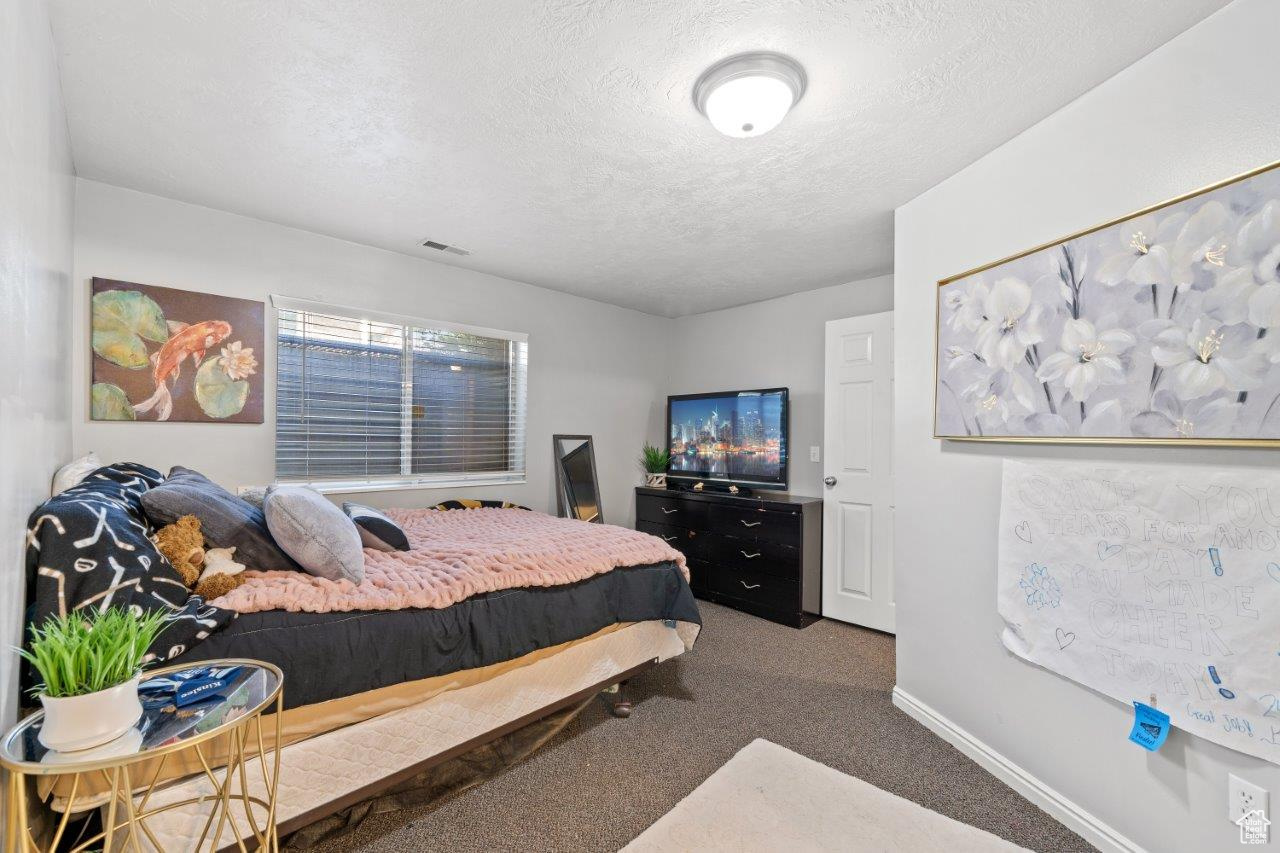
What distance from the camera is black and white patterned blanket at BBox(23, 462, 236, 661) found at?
131 cm

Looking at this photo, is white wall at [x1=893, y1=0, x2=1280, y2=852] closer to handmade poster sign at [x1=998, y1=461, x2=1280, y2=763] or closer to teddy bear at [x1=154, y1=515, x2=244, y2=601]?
handmade poster sign at [x1=998, y1=461, x2=1280, y2=763]

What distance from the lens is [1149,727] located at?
4.98 feet

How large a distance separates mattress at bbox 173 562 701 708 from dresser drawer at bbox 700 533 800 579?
1608 mm

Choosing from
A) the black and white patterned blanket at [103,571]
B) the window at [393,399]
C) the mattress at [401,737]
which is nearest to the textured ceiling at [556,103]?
the window at [393,399]

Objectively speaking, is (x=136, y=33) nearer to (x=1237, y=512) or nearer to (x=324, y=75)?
(x=324, y=75)

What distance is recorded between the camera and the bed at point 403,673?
5.07ft

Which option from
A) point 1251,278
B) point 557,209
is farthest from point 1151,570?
point 557,209

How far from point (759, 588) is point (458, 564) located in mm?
2443

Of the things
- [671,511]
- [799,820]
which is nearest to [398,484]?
[671,511]

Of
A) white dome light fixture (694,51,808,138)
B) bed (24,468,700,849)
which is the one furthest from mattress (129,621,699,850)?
white dome light fixture (694,51,808,138)

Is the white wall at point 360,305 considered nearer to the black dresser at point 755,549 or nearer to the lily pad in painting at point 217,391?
the lily pad in painting at point 217,391

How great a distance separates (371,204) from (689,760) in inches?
117

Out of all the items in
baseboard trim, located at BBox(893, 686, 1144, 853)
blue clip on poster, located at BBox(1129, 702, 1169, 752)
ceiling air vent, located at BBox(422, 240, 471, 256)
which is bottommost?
baseboard trim, located at BBox(893, 686, 1144, 853)

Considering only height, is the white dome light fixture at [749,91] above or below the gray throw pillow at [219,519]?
above
